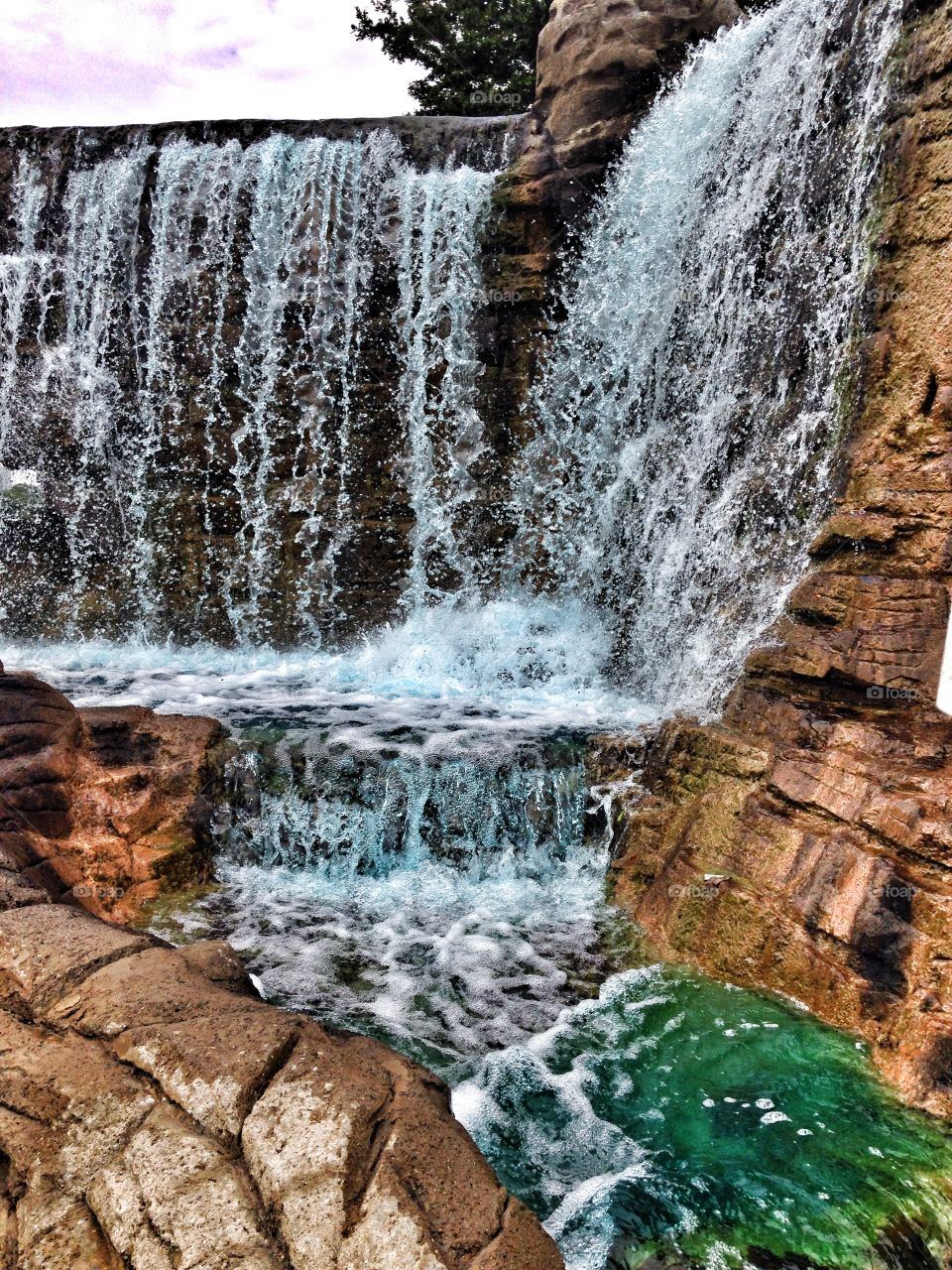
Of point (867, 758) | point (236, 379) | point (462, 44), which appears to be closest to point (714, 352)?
point (867, 758)

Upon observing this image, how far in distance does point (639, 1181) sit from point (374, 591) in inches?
335

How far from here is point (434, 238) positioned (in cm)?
1137

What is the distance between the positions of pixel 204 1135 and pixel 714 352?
809 cm

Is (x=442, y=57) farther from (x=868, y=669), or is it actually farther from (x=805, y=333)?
(x=868, y=669)

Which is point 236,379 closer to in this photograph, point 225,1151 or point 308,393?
point 308,393

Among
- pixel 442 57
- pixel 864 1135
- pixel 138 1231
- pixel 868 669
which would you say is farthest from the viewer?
pixel 442 57

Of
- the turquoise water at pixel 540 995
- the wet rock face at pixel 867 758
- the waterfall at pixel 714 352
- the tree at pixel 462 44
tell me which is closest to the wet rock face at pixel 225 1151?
the turquoise water at pixel 540 995

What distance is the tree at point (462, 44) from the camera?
1708 centimetres

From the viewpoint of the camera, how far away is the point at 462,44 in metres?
17.2

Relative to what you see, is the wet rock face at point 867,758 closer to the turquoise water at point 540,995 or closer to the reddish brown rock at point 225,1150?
the turquoise water at point 540,995

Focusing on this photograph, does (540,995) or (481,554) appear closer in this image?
(540,995)

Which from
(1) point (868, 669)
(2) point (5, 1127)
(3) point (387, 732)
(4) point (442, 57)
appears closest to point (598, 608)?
(3) point (387, 732)

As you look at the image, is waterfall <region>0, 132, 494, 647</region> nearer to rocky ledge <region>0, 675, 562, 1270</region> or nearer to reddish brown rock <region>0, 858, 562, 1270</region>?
rocky ledge <region>0, 675, 562, 1270</region>

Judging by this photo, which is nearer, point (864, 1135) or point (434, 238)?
point (864, 1135)
